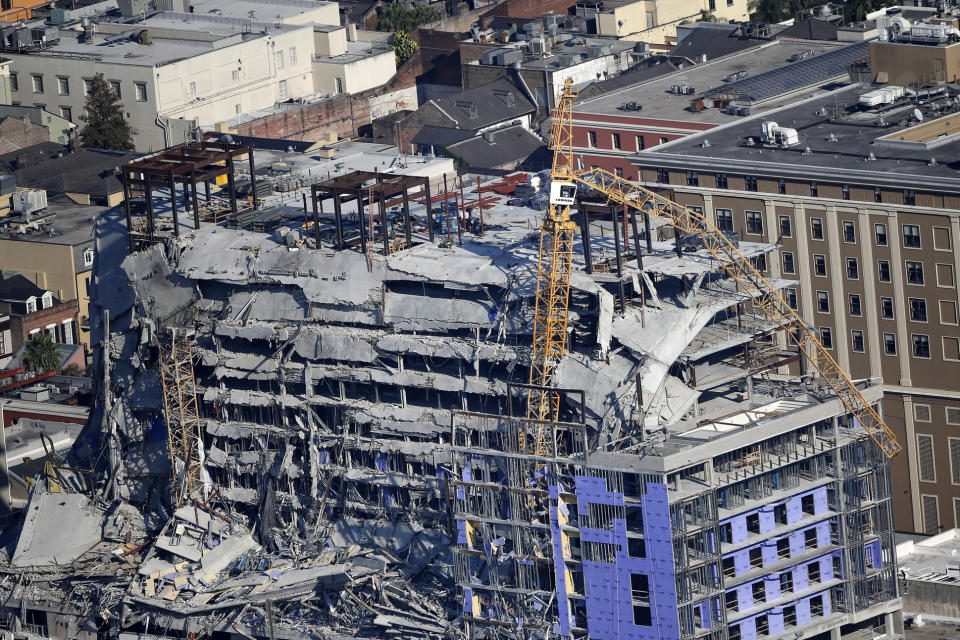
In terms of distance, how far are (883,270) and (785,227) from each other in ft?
30.1

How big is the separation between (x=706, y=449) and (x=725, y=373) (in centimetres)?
1181

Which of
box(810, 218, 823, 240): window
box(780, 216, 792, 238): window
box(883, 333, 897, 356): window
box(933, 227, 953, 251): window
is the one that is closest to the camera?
box(933, 227, 953, 251): window

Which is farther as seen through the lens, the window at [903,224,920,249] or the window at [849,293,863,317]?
the window at [849,293,863,317]

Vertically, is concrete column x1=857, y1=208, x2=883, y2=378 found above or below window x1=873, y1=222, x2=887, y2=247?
below

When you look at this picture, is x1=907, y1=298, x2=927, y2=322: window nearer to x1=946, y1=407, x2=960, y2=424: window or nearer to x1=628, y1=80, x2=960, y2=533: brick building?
x1=628, y1=80, x2=960, y2=533: brick building

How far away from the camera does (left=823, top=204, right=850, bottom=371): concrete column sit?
18438cm

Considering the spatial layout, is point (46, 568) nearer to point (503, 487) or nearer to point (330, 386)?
point (330, 386)

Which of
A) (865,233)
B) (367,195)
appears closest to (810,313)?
(865,233)

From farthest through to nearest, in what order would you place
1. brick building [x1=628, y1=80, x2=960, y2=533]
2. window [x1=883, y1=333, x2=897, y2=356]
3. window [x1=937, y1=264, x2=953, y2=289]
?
window [x1=883, y1=333, x2=897, y2=356], brick building [x1=628, y1=80, x2=960, y2=533], window [x1=937, y1=264, x2=953, y2=289]

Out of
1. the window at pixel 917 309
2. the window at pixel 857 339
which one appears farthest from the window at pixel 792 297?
the window at pixel 917 309

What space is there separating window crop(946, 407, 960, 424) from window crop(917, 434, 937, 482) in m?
2.11

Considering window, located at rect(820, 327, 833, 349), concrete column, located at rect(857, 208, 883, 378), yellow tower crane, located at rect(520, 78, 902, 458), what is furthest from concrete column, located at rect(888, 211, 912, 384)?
yellow tower crane, located at rect(520, 78, 902, 458)

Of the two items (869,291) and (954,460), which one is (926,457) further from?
(869,291)

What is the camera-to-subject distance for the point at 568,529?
139 metres
